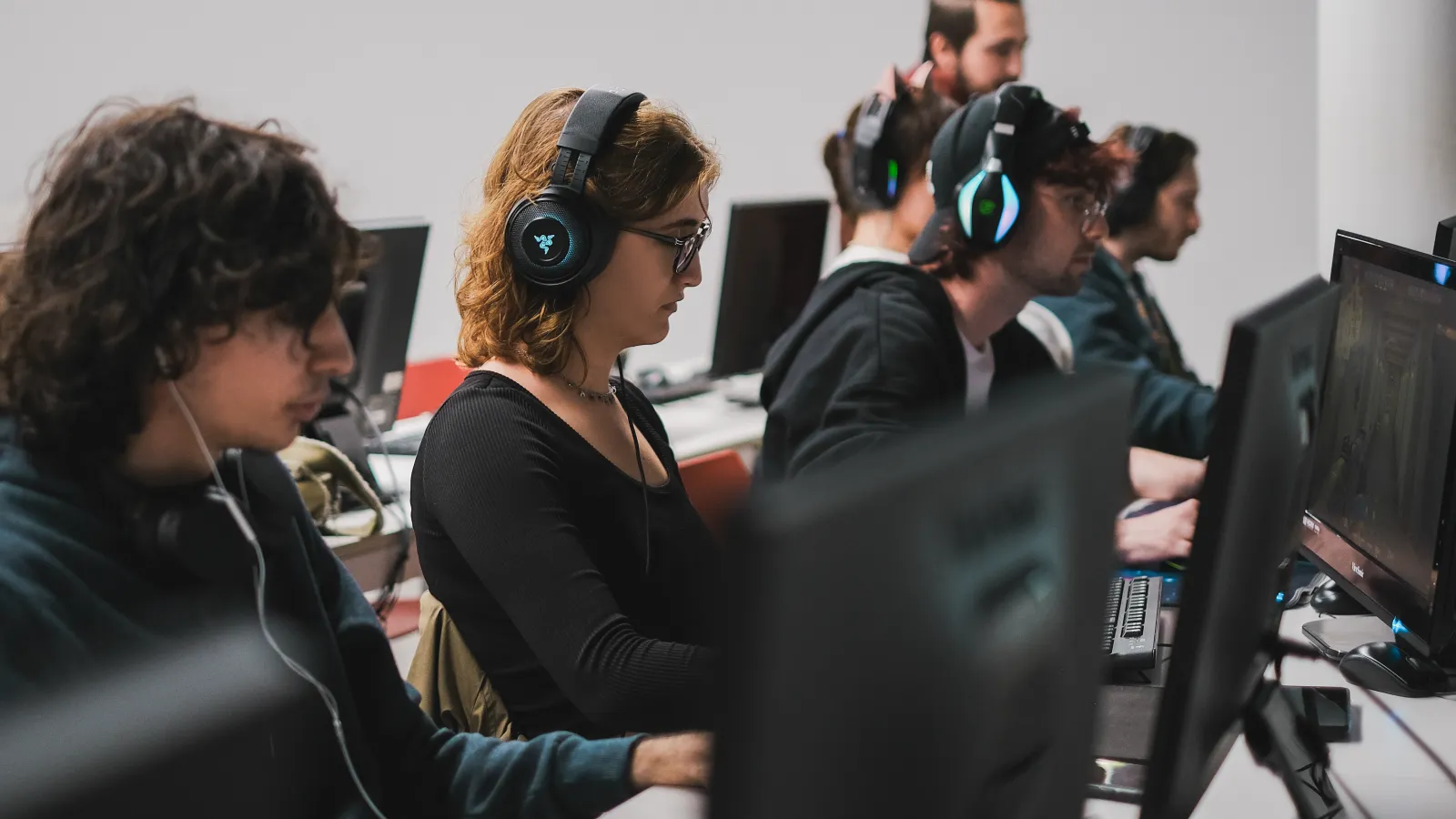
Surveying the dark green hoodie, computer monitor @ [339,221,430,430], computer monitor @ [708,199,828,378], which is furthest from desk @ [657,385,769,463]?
the dark green hoodie

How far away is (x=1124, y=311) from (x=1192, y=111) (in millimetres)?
1857

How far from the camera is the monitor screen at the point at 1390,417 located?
130cm

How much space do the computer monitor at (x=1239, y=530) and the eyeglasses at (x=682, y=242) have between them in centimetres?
67

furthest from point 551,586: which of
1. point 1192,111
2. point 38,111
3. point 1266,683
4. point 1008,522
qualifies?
point 1192,111

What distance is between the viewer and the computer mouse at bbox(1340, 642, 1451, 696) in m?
1.42

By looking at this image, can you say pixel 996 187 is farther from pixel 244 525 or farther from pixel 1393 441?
pixel 244 525

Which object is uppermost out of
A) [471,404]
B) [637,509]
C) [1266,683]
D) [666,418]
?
[471,404]

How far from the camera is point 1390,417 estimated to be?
1.38 meters

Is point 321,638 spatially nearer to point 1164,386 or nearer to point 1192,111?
point 1164,386

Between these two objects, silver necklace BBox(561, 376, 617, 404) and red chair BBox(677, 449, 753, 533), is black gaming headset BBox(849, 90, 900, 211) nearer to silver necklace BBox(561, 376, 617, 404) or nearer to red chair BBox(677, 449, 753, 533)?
red chair BBox(677, 449, 753, 533)

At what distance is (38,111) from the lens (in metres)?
3.41

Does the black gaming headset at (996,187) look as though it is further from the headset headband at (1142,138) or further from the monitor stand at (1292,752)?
the headset headband at (1142,138)

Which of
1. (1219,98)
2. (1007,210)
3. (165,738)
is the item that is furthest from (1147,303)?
(165,738)

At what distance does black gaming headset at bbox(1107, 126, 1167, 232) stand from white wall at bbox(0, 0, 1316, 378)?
118cm
